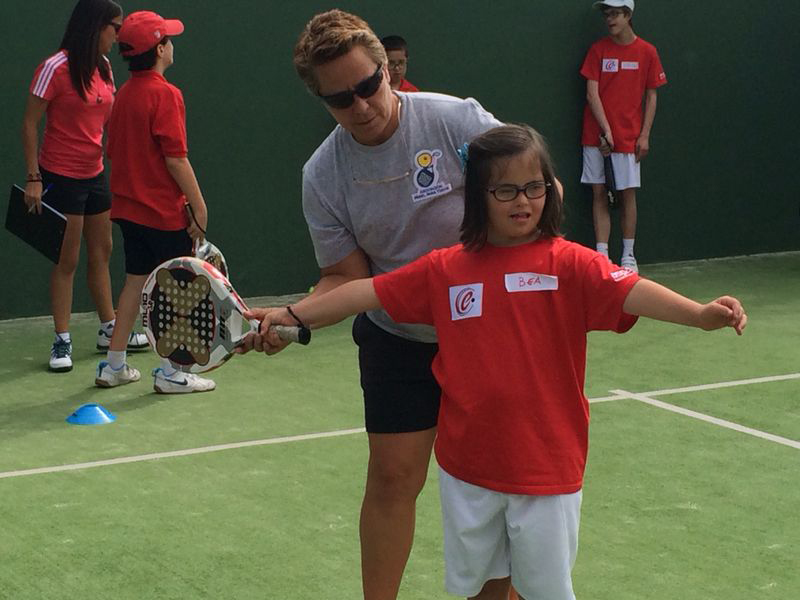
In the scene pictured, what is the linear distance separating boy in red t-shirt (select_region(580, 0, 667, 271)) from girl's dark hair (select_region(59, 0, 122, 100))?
173 inches

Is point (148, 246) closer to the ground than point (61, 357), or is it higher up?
higher up

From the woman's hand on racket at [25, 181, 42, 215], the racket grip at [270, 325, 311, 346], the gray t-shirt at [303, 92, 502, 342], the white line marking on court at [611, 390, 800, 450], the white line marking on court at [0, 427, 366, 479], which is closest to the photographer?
the racket grip at [270, 325, 311, 346]

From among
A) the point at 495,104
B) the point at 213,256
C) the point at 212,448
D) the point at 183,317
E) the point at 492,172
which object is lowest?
the point at 212,448

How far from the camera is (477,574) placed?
3188 mm

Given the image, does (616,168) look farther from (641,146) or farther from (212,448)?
(212,448)

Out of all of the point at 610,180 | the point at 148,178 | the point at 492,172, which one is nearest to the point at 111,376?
the point at 148,178

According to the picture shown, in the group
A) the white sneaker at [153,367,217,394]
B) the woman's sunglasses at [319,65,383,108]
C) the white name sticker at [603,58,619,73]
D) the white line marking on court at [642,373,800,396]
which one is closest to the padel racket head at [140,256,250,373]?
the woman's sunglasses at [319,65,383,108]

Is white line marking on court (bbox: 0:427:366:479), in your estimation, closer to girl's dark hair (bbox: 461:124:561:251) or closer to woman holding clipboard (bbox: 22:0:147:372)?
woman holding clipboard (bbox: 22:0:147:372)

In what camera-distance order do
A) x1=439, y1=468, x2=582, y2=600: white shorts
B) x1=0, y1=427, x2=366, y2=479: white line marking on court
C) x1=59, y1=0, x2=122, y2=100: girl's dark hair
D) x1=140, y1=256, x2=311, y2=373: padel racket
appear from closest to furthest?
x1=439, y1=468, x2=582, y2=600: white shorts → x1=140, y1=256, x2=311, y2=373: padel racket → x1=0, y1=427, x2=366, y2=479: white line marking on court → x1=59, y1=0, x2=122, y2=100: girl's dark hair

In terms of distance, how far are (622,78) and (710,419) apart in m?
4.91

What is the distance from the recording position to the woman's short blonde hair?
10.8ft

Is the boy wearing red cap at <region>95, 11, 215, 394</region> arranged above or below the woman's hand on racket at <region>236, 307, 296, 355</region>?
below

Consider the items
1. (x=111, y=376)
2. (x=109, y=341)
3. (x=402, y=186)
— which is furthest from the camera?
(x=109, y=341)

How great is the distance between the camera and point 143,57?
22.1ft
